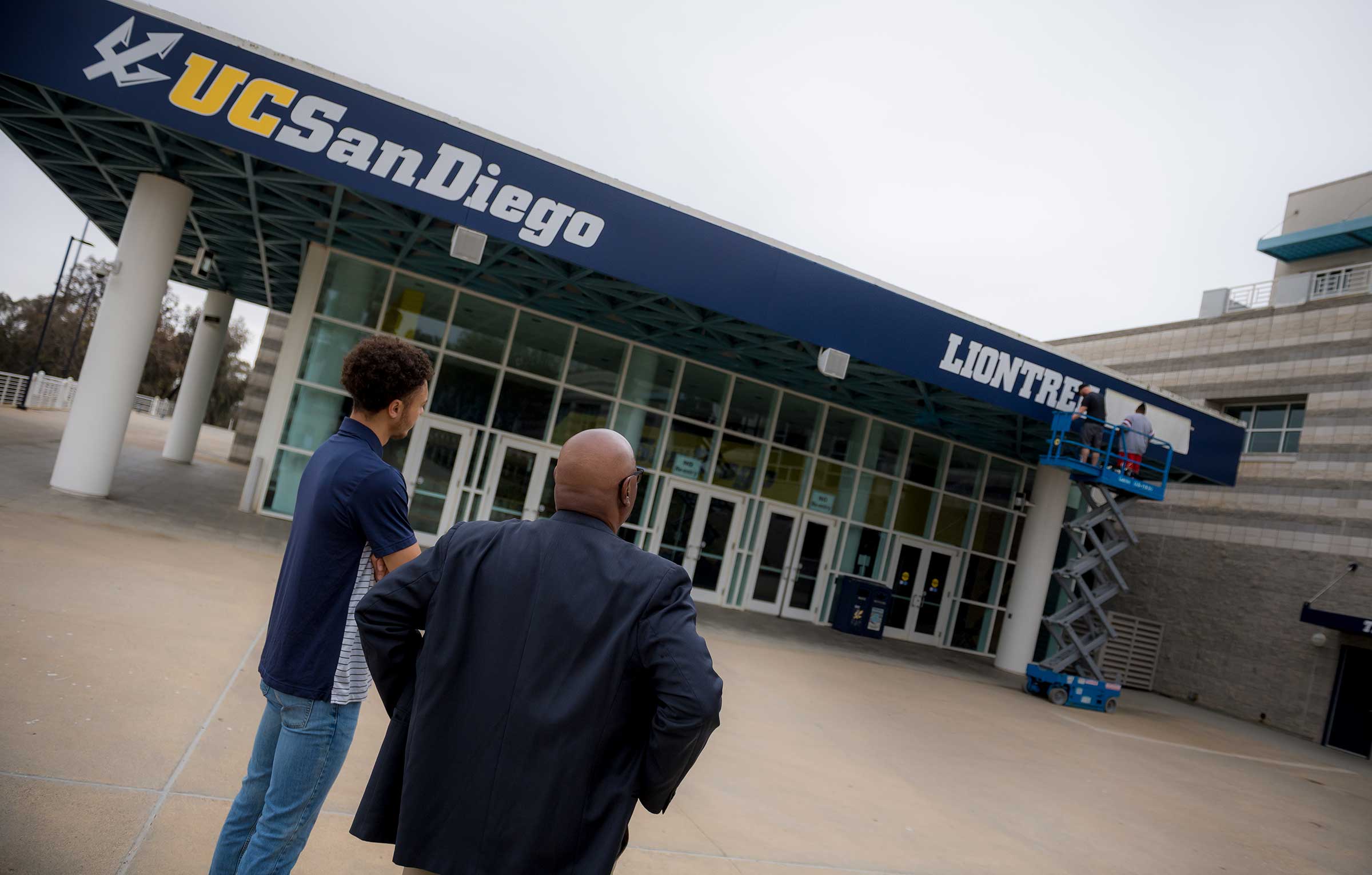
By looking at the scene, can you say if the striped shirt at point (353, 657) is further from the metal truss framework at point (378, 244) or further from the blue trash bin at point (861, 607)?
the blue trash bin at point (861, 607)

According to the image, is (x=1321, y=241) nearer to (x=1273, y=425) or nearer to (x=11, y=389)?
(x=1273, y=425)

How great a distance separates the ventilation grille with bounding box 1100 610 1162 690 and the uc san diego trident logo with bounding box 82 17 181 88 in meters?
22.4

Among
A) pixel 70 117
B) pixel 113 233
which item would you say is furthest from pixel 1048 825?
pixel 113 233

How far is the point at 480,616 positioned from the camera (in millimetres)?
2027

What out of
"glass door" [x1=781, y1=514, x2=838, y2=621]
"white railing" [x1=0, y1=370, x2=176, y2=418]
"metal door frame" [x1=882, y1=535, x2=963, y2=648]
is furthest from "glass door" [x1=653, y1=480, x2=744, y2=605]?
"white railing" [x1=0, y1=370, x2=176, y2=418]

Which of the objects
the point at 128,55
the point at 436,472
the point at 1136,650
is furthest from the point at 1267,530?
the point at 128,55

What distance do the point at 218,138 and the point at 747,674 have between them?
9.26 m

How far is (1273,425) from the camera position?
19922 millimetres

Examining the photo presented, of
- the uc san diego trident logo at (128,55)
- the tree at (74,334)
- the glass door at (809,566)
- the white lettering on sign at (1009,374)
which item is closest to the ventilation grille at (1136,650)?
the glass door at (809,566)

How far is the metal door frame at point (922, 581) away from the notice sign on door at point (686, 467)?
5.23m

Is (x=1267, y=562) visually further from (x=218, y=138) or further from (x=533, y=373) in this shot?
(x=218, y=138)

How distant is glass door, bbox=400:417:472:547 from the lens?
50.6ft

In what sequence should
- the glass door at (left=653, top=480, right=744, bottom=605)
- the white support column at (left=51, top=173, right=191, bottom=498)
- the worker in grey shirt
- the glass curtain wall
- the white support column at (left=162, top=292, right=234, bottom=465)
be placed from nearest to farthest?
the white support column at (left=51, top=173, right=191, bottom=498) < the glass curtain wall < the worker in grey shirt < the glass door at (left=653, top=480, right=744, bottom=605) < the white support column at (left=162, top=292, right=234, bottom=465)

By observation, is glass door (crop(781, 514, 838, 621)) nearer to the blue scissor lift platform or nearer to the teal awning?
the blue scissor lift platform
